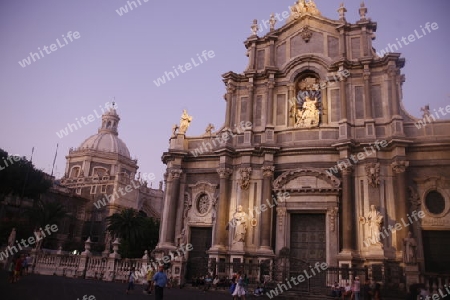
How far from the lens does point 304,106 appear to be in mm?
24188

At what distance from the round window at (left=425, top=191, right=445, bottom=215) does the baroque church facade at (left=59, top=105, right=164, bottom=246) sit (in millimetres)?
42135

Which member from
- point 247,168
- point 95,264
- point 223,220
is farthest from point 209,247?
point 95,264

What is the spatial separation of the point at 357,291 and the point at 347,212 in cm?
621

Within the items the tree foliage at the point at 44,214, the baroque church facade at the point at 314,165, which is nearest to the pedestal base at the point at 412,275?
the baroque church facade at the point at 314,165

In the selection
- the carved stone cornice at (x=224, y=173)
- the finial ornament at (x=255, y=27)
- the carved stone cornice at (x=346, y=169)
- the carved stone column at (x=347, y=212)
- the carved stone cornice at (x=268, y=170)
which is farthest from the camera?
the finial ornament at (x=255, y=27)

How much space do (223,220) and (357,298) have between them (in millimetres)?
9679

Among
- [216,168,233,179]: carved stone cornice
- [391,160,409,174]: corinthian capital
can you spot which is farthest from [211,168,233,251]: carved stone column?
[391,160,409,174]: corinthian capital

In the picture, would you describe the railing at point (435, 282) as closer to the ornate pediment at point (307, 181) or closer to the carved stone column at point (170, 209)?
the ornate pediment at point (307, 181)

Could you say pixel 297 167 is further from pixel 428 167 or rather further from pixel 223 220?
pixel 428 167

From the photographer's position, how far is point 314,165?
22.5m

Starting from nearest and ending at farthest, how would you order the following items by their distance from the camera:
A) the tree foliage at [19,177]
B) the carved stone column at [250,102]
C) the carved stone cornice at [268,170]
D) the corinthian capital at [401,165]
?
the corinthian capital at [401,165]
the carved stone cornice at [268,170]
the carved stone column at [250,102]
the tree foliage at [19,177]

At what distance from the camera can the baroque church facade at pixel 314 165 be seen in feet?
65.4

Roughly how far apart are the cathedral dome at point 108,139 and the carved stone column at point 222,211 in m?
52.6

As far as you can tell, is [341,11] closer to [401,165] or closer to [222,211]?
[401,165]
